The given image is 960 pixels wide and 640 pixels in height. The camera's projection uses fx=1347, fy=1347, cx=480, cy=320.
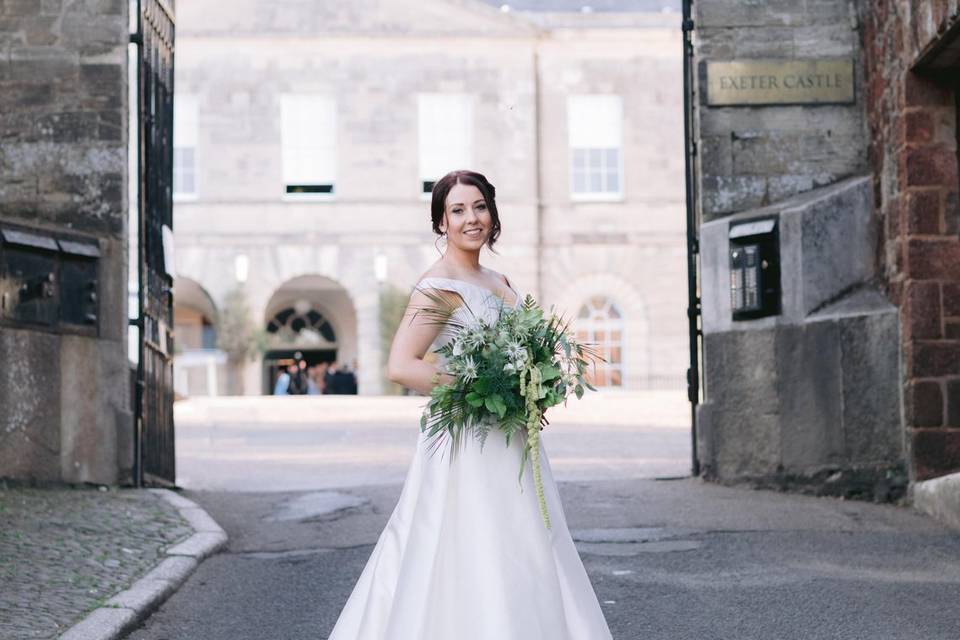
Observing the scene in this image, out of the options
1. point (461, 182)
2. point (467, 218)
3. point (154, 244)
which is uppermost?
point (154, 244)

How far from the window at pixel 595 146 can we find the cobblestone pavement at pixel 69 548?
953 inches

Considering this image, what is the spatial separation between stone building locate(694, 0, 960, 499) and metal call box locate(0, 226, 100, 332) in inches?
172

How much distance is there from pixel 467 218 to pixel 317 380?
93.1ft

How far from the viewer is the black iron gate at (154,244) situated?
379 inches

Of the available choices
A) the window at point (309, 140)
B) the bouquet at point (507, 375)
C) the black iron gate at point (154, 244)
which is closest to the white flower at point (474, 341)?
the bouquet at point (507, 375)

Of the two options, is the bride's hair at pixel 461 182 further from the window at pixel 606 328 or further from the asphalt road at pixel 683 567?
the window at pixel 606 328

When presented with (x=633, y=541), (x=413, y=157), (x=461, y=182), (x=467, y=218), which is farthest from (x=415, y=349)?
(x=413, y=157)

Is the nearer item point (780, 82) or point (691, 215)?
point (780, 82)

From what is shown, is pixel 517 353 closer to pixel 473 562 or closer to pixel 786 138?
pixel 473 562

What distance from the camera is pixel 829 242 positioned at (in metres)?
9.20

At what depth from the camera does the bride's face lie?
164 inches

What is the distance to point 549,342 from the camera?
3.96 meters

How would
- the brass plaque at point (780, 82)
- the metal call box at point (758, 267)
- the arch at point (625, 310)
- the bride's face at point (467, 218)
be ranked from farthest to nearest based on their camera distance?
the arch at point (625, 310)
the brass plaque at point (780, 82)
the metal call box at point (758, 267)
the bride's face at point (467, 218)

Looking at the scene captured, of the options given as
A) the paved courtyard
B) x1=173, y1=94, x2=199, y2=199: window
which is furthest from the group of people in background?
x1=173, y1=94, x2=199, y2=199: window
